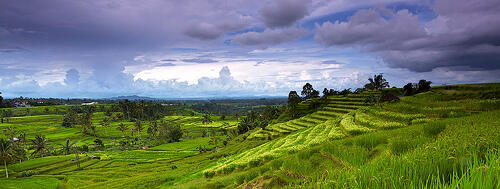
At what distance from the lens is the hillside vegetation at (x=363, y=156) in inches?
77.1

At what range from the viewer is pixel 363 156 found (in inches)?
202

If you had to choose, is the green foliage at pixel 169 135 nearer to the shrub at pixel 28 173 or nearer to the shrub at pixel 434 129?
the shrub at pixel 28 173

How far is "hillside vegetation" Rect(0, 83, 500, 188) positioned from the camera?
1959mm

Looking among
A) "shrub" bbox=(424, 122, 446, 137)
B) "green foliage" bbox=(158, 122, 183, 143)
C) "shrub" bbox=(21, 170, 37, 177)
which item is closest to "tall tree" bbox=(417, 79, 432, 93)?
"shrub" bbox=(424, 122, 446, 137)

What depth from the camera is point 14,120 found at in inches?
5084

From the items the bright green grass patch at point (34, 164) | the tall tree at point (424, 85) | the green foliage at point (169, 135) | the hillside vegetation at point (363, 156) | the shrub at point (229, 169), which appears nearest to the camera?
the hillside vegetation at point (363, 156)

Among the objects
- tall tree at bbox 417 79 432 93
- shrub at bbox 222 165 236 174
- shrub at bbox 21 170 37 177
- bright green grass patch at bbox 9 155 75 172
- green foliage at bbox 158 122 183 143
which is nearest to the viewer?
shrub at bbox 222 165 236 174

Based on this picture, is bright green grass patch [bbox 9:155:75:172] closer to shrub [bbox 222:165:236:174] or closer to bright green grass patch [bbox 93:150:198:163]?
bright green grass patch [bbox 93:150:198:163]

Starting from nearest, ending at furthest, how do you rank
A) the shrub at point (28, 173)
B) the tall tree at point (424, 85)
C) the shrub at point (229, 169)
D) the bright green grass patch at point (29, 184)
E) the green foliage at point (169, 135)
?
1. the shrub at point (229, 169)
2. the bright green grass patch at point (29, 184)
3. the tall tree at point (424, 85)
4. the shrub at point (28, 173)
5. the green foliage at point (169, 135)

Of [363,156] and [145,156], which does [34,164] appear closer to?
[145,156]

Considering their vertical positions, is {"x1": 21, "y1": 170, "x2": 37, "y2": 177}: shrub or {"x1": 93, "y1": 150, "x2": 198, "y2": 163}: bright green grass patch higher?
{"x1": 21, "y1": 170, "x2": 37, "y2": 177}: shrub

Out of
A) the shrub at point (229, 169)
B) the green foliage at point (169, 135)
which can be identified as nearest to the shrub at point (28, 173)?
the green foliage at point (169, 135)

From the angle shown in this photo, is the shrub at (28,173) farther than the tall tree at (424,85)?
Yes

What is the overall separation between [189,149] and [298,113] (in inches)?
1491
